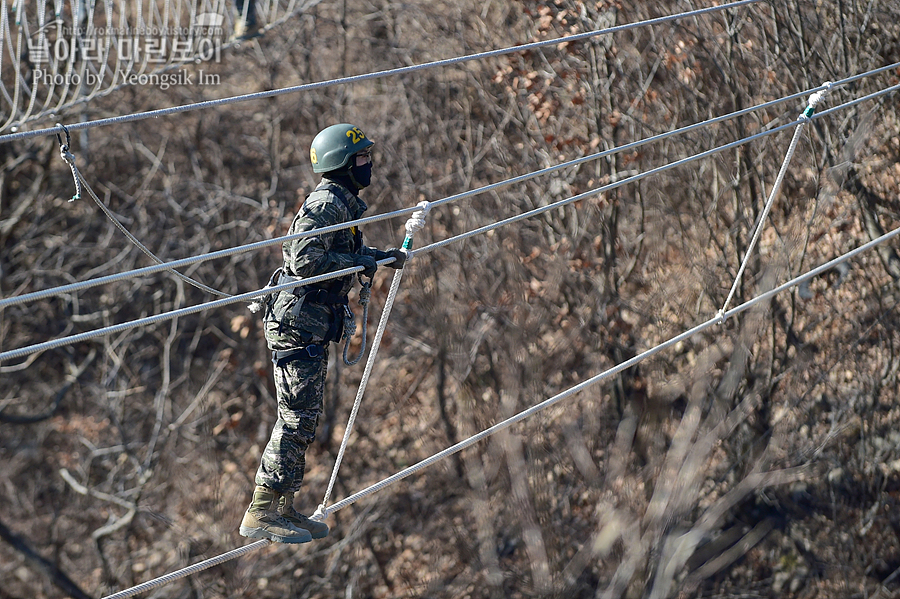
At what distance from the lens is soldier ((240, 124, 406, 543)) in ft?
13.9

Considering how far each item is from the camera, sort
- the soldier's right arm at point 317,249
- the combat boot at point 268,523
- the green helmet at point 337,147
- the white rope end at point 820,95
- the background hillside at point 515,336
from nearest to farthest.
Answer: the soldier's right arm at point 317,249 → the green helmet at point 337,147 → the combat boot at point 268,523 → the white rope end at point 820,95 → the background hillside at point 515,336

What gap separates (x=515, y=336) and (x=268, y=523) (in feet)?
24.8

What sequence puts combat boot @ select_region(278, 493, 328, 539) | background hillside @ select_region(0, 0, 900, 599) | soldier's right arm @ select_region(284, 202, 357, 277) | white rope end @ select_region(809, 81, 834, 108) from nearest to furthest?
soldier's right arm @ select_region(284, 202, 357, 277) → combat boot @ select_region(278, 493, 328, 539) → white rope end @ select_region(809, 81, 834, 108) → background hillside @ select_region(0, 0, 900, 599)

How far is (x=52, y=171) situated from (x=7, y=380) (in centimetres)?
334

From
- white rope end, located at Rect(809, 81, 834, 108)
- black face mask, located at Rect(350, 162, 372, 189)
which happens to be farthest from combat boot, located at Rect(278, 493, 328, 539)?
white rope end, located at Rect(809, 81, 834, 108)

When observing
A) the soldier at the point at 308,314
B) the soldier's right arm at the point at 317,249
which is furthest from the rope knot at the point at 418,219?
the soldier's right arm at the point at 317,249

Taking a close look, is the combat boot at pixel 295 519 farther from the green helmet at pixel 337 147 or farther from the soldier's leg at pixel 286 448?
the green helmet at pixel 337 147

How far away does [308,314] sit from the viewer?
4.31 m

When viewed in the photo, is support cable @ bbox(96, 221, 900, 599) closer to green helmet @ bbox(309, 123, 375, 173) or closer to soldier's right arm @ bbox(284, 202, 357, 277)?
soldier's right arm @ bbox(284, 202, 357, 277)

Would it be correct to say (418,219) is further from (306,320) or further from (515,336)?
(515,336)

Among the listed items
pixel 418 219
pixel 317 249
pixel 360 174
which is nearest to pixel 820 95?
pixel 418 219

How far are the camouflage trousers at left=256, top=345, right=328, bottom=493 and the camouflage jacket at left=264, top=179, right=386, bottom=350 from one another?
0.42ft

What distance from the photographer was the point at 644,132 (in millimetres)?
11562

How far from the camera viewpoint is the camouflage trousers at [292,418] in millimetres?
4398
